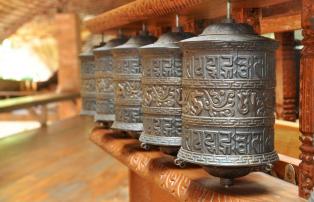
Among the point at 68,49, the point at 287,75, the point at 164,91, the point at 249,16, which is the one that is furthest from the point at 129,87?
the point at 68,49

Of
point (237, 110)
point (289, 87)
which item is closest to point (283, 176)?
point (237, 110)

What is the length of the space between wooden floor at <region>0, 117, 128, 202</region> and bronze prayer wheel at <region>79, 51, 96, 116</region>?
111 cm

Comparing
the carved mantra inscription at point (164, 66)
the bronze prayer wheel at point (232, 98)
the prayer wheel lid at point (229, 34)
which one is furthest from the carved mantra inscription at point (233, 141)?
the carved mantra inscription at point (164, 66)

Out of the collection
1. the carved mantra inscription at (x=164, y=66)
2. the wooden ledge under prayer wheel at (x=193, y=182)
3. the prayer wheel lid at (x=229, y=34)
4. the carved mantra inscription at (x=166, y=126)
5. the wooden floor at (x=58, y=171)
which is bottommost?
the wooden floor at (x=58, y=171)

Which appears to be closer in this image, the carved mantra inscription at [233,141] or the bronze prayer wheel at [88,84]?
the carved mantra inscription at [233,141]

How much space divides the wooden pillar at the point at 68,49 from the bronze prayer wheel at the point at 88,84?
20.5ft

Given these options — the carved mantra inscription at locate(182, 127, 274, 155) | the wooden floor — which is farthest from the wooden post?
the wooden floor

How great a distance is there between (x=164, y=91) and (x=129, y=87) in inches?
13.8

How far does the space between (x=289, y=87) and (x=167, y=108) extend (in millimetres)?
1434

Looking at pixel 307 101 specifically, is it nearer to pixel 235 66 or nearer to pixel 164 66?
pixel 235 66

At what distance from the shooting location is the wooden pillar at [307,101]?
1.27 metres

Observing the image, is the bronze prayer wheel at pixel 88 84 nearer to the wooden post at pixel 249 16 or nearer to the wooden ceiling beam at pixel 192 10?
the wooden ceiling beam at pixel 192 10

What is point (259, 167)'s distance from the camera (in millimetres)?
1361

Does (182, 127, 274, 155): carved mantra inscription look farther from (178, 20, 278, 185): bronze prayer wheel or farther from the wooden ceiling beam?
the wooden ceiling beam
